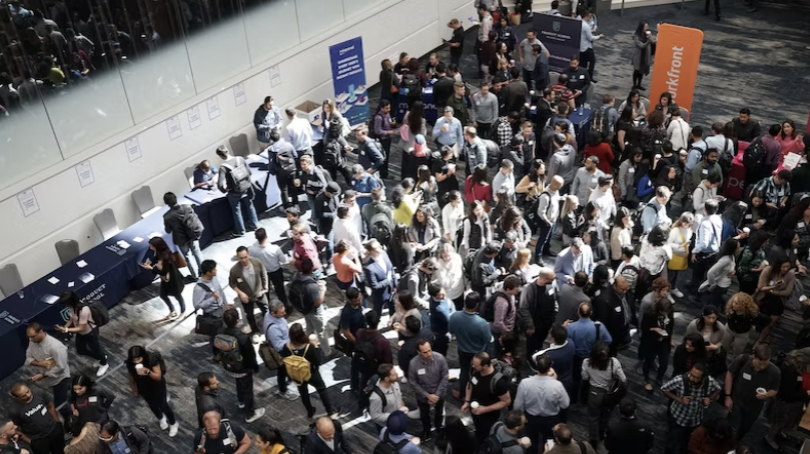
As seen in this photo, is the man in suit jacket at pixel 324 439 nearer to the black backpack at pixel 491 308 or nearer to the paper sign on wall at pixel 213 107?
the black backpack at pixel 491 308

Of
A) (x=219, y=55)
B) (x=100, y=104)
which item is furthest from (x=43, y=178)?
(x=219, y=55)

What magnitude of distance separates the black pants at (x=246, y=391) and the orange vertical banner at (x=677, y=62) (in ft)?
26.7

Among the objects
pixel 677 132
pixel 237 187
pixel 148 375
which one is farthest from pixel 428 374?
pixel 677 132

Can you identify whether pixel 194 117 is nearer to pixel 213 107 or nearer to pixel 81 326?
pixel 213 107

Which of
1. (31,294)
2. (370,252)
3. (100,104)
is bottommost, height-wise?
(31,294)

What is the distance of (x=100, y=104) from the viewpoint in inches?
409

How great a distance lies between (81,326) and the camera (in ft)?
26.8

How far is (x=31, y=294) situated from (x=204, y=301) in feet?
8.64

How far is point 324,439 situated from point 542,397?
180cm

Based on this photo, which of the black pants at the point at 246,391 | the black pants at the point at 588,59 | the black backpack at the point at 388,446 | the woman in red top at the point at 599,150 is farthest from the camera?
the black pants at the point at 588,59

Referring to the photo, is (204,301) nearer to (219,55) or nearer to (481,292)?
(481,292)

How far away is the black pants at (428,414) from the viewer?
7152mm

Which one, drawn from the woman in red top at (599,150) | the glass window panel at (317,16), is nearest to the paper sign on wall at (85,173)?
the glass window panel at (317,16)

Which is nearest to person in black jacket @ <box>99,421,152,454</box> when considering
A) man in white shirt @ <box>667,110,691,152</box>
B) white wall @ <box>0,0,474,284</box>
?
white wall @ <box>0,0,474,284</box>
